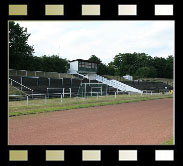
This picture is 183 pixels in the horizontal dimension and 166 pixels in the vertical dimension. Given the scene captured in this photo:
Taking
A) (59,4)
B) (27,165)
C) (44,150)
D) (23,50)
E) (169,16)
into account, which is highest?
(23,50)

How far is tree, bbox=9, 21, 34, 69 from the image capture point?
3422 centimetres

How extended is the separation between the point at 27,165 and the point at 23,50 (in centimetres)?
3722

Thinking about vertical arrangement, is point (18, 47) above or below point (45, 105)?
above

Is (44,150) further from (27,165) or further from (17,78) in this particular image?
(17,78)

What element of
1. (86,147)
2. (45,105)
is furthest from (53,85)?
(86,147)

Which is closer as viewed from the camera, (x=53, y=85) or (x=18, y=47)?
(x=53, y=85)

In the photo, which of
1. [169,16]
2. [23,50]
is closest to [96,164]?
[169,16]

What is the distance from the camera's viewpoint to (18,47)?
119 ft

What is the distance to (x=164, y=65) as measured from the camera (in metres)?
62.3

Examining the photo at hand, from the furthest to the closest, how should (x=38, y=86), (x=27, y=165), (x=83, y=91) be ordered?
(x=38, y=86) → (x=83, y=91) → (x=27, y=165)

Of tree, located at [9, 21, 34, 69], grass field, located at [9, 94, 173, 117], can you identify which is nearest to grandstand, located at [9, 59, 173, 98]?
grass field, located at [9, 94, 173, 117]

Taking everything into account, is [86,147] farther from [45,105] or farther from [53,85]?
[53,85]

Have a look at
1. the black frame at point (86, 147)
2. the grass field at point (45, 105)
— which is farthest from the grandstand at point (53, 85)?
the black frame at point (86, 147)

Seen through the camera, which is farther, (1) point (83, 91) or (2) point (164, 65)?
(2) point (164, 65)
